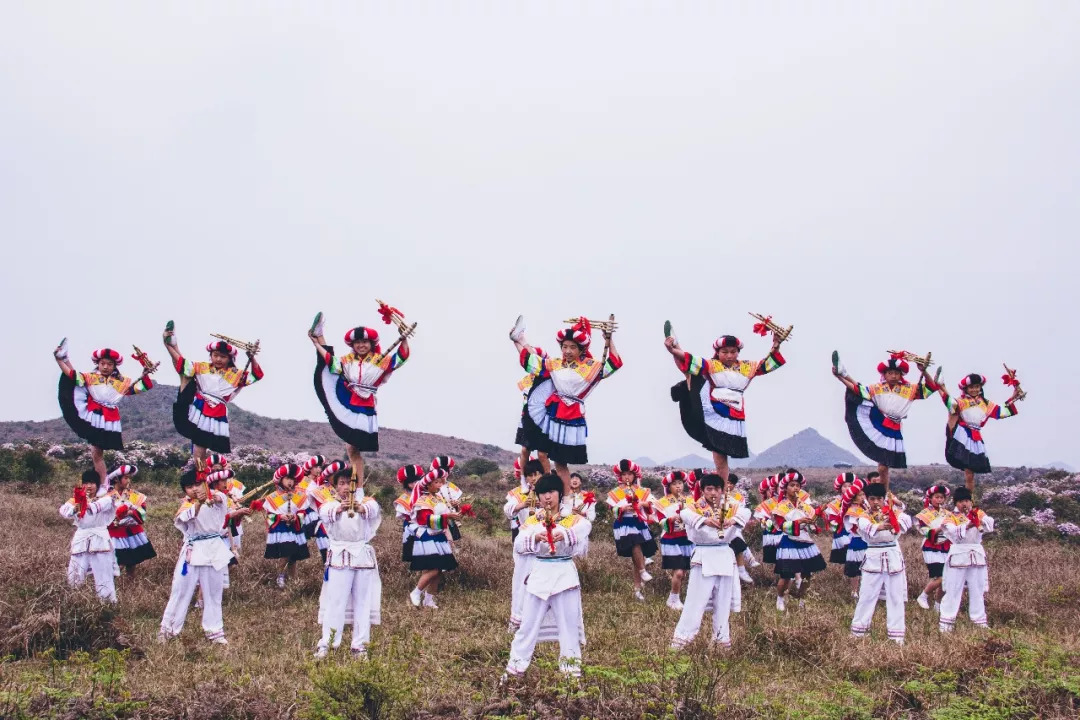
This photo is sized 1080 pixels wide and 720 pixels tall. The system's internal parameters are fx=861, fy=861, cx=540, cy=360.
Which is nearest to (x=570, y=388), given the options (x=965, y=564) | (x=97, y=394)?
(x=965, y=564)

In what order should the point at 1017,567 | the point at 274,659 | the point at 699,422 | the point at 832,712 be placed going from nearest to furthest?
the point at 832,712, the point at 274,659, the point at 699,422, the point at 1017,567

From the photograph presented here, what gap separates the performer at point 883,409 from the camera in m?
12.4

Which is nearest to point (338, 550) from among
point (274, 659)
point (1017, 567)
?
point (274, 659)

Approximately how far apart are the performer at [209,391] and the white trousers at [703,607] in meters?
6.75

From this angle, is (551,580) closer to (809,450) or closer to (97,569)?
(97,569)

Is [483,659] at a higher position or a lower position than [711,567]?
lower

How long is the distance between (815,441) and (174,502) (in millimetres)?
116472

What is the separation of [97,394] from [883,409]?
38.4 feet

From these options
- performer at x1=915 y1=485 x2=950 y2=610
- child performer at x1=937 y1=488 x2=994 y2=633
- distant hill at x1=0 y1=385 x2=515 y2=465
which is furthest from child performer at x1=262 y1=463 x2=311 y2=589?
distant hill at x1=0 y1=385 x2=515 y2=465

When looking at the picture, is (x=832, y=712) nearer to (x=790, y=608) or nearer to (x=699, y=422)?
(x=699, y=422)

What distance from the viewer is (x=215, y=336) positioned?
12.1 m

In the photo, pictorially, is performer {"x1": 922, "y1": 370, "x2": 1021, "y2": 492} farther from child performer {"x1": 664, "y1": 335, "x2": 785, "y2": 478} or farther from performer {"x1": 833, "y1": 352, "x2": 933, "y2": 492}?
child performer {"x1": 664, "y1": 335, "x2": 785, "y2": 478}

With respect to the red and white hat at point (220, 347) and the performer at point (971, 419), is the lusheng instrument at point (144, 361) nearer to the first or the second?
the red and white hat at point (220, 347)

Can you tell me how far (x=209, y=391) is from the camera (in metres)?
12.2
